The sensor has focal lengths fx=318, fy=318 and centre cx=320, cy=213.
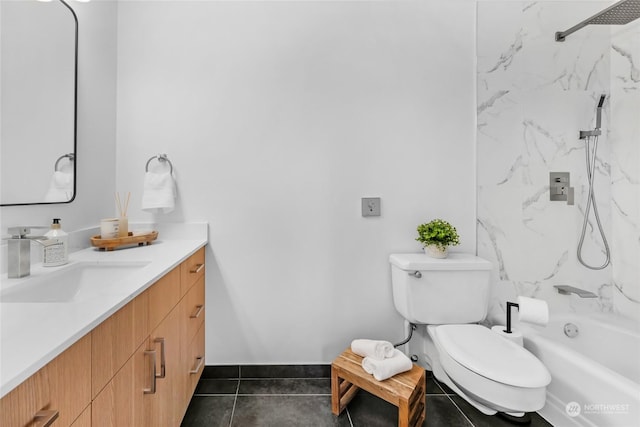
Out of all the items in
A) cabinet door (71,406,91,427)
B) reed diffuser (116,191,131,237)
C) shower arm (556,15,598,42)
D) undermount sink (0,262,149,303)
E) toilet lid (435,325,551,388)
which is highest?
shower arm (556,15,598,42)

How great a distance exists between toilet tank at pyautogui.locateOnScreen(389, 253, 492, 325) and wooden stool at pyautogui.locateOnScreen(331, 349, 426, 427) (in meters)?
0.30

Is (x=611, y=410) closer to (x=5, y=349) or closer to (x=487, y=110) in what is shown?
(x=487, y=110)

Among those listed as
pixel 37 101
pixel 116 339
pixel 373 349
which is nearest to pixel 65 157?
pixel 37 101

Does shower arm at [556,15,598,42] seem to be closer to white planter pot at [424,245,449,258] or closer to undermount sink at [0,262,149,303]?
white planter pot at [424,245,449,258]

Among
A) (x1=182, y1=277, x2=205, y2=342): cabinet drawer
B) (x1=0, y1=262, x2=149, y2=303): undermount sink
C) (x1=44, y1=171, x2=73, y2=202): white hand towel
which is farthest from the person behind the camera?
(x1=182, y1=277, x2=205, y2=342): cabinet drawer

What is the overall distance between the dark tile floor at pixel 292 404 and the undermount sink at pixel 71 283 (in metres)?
0.79

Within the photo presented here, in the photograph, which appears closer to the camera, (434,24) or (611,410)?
(611,410)

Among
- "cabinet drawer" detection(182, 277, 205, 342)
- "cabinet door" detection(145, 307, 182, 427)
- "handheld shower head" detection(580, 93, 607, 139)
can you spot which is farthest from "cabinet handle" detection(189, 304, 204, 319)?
"handheld shower head" detection(580, 93, 607, 139)

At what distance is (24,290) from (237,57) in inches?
57.6

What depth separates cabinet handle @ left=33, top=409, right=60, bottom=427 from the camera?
1.71 feet

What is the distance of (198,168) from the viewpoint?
180 cm

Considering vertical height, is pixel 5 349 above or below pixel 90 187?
below

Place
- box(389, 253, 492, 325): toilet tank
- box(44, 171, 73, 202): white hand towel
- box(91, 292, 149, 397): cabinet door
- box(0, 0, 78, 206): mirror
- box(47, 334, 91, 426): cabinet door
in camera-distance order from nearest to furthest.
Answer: box(47, 334, 91, 426): cabinet door < box(91, 292, 149, 397): cabinet door < box(0, 0, 78, 206): mirror < box(44, 171, 73, 202): white hand towel < box(389, 253, 492, 325): toilet tank

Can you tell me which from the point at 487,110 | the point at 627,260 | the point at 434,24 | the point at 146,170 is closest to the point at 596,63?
the point at 487,110
